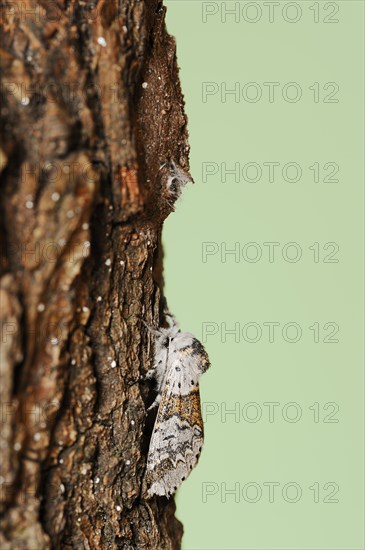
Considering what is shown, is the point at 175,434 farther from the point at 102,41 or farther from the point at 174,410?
the point at 102,41

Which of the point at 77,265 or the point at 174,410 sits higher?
the point at 77,265

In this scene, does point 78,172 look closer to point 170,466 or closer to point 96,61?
point 96,61

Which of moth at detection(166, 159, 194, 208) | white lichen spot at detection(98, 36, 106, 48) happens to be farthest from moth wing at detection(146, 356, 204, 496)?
white lichen spot at detection(98, 36, 106, 48)

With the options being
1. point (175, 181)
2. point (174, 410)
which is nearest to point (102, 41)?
point (175, 181)

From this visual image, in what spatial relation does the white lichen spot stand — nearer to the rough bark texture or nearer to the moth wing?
the rough bark texture

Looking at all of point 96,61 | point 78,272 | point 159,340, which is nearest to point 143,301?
point 159,340

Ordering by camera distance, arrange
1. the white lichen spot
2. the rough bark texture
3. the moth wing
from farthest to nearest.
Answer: the moth wing, the white lichen spot, the rough bark texture
